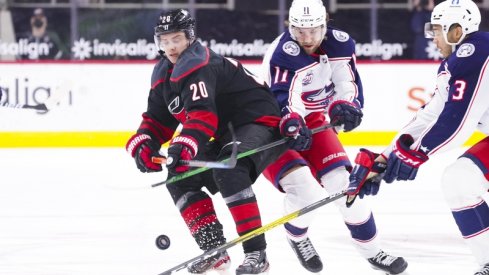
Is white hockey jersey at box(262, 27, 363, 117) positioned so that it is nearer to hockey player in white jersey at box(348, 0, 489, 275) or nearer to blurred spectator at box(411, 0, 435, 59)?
hockey player in white jersey at box(348, 0, 489, 275)

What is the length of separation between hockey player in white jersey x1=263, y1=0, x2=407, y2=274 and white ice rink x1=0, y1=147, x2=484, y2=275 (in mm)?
126

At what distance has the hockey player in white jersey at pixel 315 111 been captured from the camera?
14.0 feet

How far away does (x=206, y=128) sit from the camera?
372 centimetres

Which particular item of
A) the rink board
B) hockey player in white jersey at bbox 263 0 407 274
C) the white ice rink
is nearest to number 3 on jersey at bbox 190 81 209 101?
the white ice rink

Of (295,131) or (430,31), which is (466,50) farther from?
(295,131)

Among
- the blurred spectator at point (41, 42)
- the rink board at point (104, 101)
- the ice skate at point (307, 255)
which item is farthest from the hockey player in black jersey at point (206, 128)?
the blurred spectator at point (41, 42)

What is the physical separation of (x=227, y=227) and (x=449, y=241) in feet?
3.43

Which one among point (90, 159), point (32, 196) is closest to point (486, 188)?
point (32, 196)

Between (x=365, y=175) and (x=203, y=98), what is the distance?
1.94ft

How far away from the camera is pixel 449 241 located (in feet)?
16.1

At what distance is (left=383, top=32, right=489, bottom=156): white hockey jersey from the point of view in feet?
11.8

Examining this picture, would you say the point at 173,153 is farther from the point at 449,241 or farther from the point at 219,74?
the point at 449,241

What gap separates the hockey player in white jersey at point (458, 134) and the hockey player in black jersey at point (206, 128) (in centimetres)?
38

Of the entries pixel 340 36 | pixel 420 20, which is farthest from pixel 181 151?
pixel 420 20
